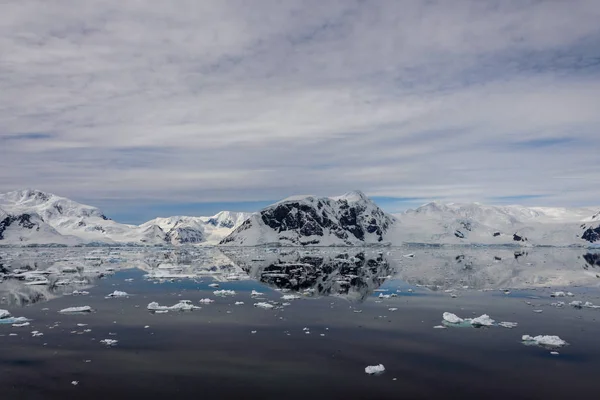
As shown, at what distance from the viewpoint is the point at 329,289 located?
44062mm

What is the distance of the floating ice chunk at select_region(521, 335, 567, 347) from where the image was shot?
854 inches

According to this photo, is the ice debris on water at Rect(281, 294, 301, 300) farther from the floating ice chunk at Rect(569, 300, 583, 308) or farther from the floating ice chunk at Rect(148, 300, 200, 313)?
the floating ice chunk at Rect(569, 300, 583, 308)

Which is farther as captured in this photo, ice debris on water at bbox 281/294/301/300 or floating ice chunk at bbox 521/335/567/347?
ice debris on water at bbox 281/294/301/300

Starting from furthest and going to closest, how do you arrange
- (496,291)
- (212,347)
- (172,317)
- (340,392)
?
(496,291) < (172,317) < (212,347) < (340,392)

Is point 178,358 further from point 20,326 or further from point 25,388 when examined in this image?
point 20,326

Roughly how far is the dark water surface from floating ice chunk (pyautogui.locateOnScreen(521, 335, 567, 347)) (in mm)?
543

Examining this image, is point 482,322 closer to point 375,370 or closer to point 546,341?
point 546,341

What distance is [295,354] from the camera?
20000 mm

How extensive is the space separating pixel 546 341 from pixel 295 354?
42.2ft

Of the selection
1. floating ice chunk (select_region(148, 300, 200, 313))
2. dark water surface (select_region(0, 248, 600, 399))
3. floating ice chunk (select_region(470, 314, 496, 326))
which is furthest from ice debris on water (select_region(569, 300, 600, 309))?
floating ice chunk (select_region(148, 300, 200, 313))

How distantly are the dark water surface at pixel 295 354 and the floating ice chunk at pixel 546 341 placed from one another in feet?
1.78

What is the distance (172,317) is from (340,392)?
1680 centimetres

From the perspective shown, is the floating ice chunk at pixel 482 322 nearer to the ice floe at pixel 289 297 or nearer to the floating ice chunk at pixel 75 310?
the ice floe at pixel 289 297

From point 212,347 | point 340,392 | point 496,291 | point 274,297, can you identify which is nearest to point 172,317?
point 212,347
